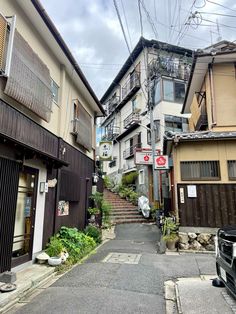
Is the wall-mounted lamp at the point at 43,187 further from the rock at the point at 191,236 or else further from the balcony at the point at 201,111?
the balcony at the point at 201,111

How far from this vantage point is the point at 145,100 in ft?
72.9

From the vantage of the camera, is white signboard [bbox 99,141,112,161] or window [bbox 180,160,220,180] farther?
white signboard [bbox 99,141,112,161]

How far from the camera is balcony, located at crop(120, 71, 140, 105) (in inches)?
922

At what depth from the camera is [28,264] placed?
21.8ft

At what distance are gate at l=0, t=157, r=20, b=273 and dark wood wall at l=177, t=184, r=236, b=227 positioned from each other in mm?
6159

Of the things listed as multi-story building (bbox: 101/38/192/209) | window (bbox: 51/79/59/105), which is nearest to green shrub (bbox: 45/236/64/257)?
window (bbox: 51/79/59/105)

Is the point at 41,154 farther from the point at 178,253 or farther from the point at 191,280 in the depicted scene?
the point at 178,253

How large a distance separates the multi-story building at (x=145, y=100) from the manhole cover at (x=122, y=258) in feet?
29.2

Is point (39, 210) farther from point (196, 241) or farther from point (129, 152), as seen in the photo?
point (129, 152)

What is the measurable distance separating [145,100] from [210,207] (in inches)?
585

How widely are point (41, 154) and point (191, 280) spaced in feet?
16.3

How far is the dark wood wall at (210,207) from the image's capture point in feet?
29.8

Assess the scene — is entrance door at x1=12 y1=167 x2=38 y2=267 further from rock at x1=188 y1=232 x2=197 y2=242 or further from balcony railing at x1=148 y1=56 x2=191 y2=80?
balcony railing at x1=148 y1=56 x2=191 y2=80

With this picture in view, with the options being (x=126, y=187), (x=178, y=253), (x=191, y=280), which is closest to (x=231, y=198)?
(x=178, y=253)
